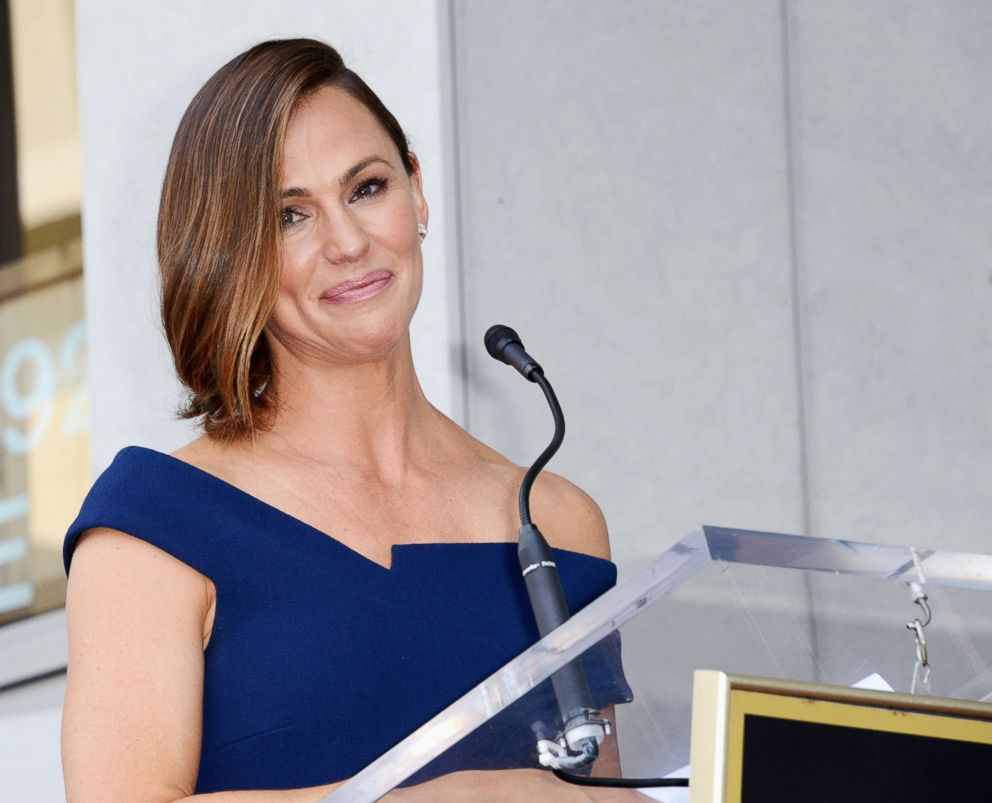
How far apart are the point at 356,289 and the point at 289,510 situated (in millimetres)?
232

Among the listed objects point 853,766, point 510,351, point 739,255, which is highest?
point 739,255

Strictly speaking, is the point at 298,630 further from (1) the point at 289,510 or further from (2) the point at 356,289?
(2) the point at 356,289

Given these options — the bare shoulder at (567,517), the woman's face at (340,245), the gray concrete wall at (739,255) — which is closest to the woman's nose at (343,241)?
the woman's face at (340,245)

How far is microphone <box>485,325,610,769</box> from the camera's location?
2.63 ft

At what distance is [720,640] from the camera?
2.67 ft

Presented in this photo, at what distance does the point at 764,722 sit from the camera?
0.69 meters

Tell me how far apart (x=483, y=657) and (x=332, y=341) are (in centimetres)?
36

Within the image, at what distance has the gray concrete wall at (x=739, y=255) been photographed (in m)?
2.40

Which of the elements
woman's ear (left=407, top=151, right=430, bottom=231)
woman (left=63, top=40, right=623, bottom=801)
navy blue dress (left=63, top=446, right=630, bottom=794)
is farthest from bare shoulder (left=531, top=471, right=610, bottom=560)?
woman's ear (left=407, top=151, right=430, bottom=231)

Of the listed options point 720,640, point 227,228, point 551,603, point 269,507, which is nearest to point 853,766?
point 720,640

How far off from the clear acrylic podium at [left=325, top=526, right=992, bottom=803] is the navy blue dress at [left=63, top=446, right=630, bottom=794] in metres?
0.57

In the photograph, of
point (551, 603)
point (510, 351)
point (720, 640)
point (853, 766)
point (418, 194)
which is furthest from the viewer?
point (418, 194)

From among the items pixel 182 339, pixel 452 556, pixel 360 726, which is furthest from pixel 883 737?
pixel 182 339

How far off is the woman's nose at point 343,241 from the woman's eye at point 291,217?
31mm
